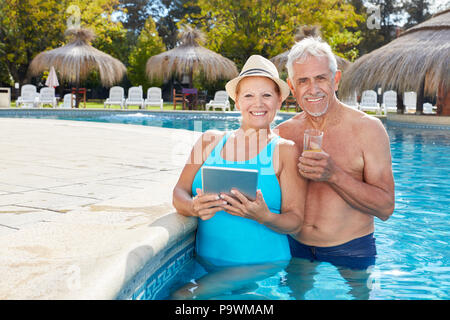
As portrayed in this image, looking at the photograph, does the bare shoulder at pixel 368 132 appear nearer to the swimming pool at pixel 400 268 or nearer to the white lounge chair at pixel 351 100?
the swimming pool at pixel 400 268

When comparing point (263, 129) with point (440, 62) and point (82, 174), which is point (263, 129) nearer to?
point (82, 174)

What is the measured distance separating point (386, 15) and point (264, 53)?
1777 cm

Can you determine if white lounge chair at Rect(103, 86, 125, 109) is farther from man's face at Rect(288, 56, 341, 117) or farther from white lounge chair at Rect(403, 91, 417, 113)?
man's face at Rect(288, 56, 341, 117)

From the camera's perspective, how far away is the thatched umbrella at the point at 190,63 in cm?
2248

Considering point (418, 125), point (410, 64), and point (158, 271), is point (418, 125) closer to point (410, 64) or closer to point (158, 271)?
point (410, 64)

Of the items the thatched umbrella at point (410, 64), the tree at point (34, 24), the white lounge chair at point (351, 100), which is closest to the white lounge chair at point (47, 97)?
A: the tree at point (34, 24)

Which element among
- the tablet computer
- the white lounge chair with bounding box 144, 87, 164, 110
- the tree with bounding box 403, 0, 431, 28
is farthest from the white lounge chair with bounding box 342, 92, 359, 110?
the tree with bounding box 403, 0, 431, 28

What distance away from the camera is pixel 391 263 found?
330 centimetres

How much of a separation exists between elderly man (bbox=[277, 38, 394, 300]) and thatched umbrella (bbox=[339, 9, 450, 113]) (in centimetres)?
1418

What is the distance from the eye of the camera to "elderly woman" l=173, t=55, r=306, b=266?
7.75ft

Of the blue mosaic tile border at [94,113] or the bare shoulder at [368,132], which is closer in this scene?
the bare shoulder at [368,132]

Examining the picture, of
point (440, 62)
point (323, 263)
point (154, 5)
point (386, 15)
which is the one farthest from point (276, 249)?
point (154, 5)

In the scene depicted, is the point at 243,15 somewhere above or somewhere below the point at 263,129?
above

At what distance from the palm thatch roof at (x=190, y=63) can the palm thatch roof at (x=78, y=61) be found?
78.7 inches
